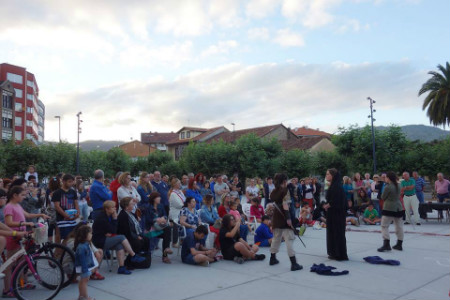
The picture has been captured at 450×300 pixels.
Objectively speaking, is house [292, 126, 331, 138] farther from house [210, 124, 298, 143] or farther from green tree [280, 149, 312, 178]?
green tree [280, 149, 312, 178]

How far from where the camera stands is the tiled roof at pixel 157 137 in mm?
105000

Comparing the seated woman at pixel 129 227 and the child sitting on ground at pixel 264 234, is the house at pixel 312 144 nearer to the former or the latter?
the child sitting on ground at pixel 264 234

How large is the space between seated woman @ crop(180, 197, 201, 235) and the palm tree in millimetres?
33360

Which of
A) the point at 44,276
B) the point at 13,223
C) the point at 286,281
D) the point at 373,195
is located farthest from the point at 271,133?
the point at 44,276

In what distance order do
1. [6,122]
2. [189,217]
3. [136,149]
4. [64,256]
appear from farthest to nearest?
[136,149] → [6,122] → [189,217] → [64,256]

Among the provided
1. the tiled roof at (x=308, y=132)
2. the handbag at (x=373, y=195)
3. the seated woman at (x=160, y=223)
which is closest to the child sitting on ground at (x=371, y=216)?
the handbag at (x=373, y=195)

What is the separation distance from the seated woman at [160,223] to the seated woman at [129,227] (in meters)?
0.58

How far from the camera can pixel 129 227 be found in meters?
7.37

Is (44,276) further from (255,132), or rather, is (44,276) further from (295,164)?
(255,132)

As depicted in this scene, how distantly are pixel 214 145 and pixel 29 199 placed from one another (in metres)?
33.4

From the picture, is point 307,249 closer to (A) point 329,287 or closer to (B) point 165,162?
(A) point 329,287

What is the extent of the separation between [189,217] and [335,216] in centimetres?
310

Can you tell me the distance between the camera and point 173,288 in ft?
19.5

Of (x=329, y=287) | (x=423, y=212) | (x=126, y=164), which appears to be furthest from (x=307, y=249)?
(x=126, y=164)
